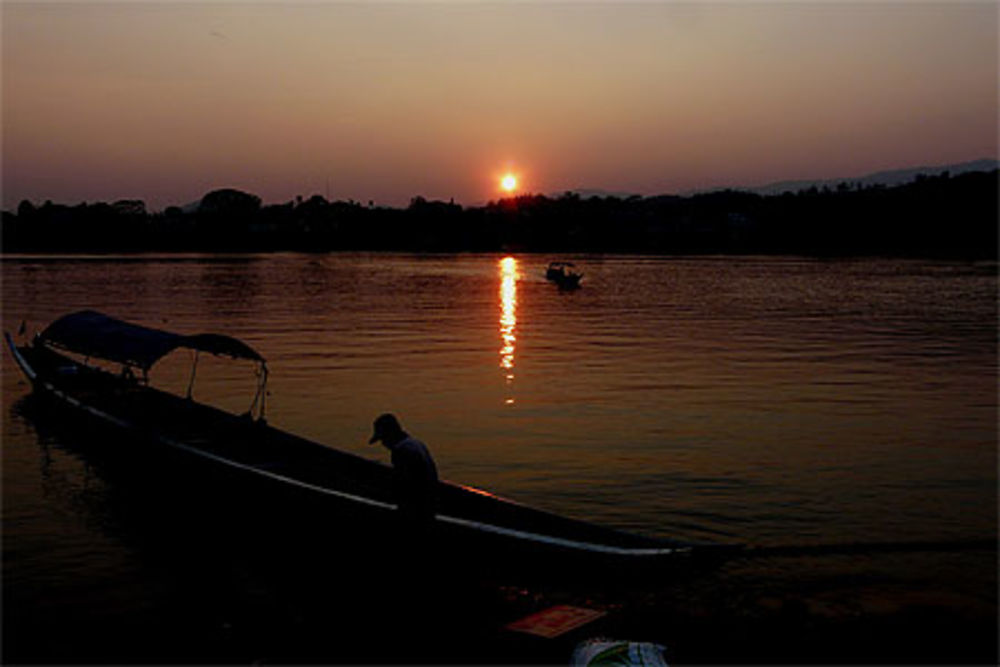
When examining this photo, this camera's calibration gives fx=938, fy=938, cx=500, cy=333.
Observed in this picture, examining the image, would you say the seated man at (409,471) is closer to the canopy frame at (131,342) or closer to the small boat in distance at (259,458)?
the small boat in distance at (259,458)

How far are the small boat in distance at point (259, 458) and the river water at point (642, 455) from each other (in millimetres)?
840

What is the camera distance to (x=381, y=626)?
12.9 metres

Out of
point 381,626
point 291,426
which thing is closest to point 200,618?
point 381,626

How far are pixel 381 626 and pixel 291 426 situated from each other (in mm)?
14716

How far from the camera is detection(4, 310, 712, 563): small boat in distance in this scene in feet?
45.8

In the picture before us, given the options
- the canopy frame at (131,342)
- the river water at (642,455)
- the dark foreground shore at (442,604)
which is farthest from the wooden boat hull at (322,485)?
the canopy frame at (131,342)

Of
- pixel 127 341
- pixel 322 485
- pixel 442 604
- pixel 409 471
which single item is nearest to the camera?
pixel 409 471

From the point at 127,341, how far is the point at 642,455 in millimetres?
13985

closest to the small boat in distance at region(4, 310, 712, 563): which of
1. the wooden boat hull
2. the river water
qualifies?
the wooden boat hull

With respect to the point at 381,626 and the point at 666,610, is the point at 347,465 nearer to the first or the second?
the point at 381,626

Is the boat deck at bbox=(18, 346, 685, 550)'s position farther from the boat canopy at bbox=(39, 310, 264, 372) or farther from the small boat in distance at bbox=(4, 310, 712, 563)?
the boat canopy at bbox=(39, 310, 264, 372)

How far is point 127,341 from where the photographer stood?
2525 cm

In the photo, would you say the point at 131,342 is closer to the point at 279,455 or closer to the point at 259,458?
the point at 259,458

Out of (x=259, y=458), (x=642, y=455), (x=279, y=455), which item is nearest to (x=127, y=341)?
(x=259, y=458)
